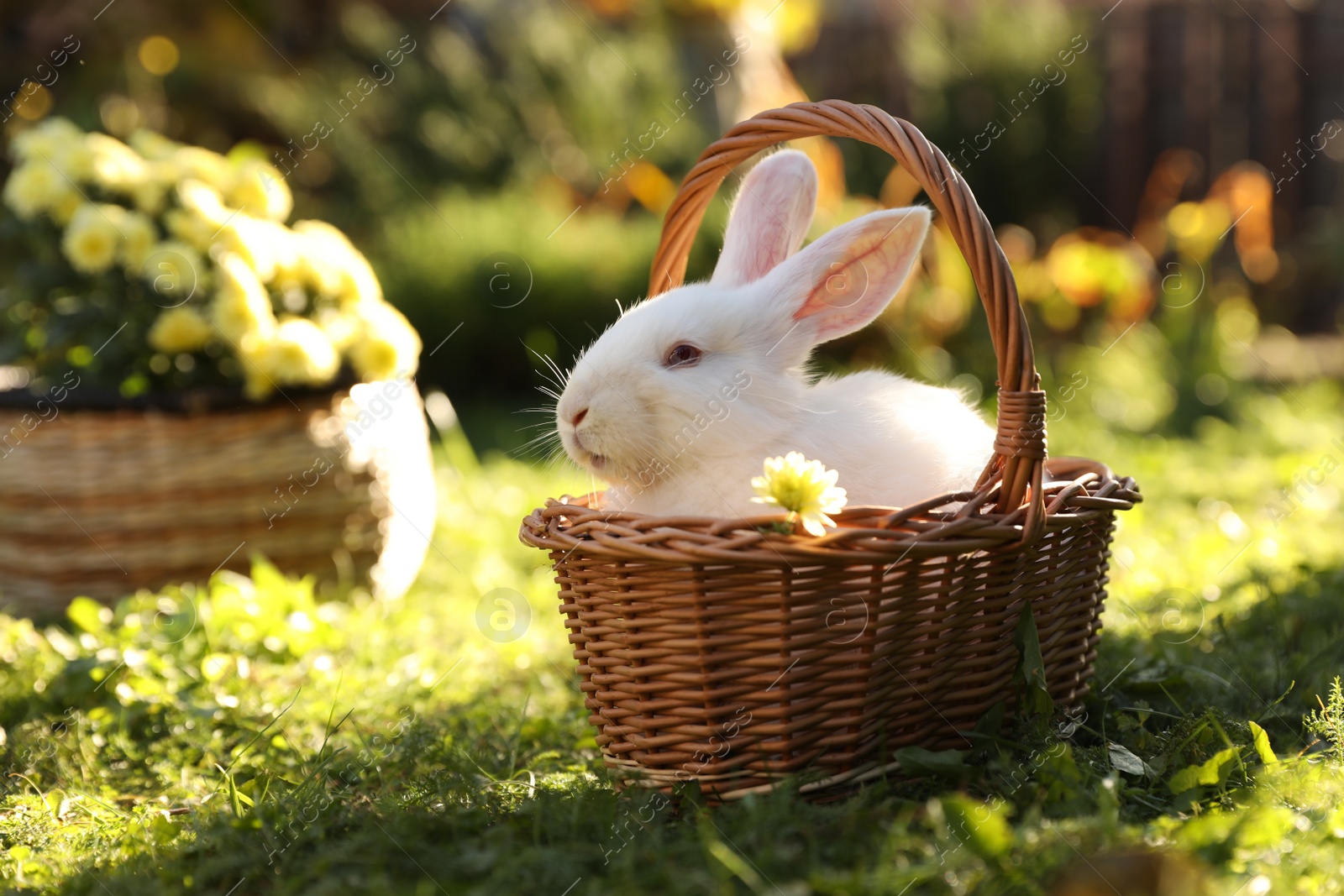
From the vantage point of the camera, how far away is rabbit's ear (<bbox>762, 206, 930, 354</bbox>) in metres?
1.97

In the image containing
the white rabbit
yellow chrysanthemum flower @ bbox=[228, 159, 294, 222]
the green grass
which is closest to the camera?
the green grass

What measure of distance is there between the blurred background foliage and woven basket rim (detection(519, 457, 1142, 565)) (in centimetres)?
353

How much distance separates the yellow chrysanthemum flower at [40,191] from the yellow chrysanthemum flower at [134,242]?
0.24 meters

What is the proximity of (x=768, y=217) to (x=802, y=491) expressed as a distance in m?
0.91

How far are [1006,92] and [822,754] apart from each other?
28.2 ft

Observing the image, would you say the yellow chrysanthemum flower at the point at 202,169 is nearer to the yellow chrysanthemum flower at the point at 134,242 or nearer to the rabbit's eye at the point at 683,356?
the yellow chrysanthemum flower at the point at 134,242

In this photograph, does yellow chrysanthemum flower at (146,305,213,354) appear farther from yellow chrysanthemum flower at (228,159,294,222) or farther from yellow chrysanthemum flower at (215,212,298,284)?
yellow chrysanthemum flower at (228,159,294,222)

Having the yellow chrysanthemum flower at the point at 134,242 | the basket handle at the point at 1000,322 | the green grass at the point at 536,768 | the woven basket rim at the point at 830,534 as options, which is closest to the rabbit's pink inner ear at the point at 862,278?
the basket handle at the point at 1000,322

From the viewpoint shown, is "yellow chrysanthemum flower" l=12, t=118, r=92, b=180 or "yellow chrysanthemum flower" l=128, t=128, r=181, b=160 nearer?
"yellow chrysanthemum flower" l=12, t=118, r=92, b=180

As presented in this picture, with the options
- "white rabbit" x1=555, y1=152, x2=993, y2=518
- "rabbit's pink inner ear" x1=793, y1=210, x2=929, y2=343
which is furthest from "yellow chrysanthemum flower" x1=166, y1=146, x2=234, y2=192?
"rabbit's pink inner ear" x1=793, y1=210, x2=929, y2=343

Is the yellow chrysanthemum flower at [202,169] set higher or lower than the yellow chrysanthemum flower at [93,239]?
higher

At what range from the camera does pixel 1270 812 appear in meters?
1.49

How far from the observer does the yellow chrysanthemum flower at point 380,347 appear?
136 inches

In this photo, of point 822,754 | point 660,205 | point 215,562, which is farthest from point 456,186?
point 822,754
